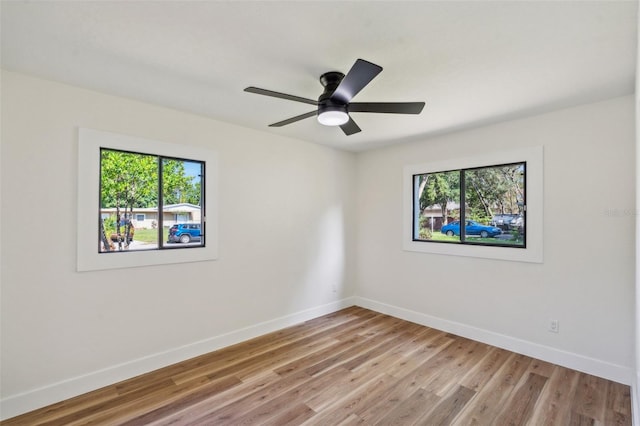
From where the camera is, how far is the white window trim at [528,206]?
300cm

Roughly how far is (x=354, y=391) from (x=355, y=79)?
236cm

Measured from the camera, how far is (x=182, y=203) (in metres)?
3.04

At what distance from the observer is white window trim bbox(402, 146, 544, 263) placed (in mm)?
2998

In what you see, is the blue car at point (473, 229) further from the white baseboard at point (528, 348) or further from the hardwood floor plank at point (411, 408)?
the hardwood floor plank at point (411, 408)

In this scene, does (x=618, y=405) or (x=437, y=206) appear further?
(x=437, y=206)

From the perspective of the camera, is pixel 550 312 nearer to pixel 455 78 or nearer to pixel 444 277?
pixel 444 277

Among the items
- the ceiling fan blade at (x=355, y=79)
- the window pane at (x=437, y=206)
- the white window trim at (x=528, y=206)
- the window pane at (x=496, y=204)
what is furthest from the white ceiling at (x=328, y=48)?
the window pane at (x=437, y=206)

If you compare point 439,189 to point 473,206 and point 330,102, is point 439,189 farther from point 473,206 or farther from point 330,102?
point 330,102

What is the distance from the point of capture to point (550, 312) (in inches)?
115

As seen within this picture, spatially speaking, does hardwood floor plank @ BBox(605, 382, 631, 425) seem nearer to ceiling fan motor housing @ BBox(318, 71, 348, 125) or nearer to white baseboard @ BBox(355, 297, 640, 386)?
white baseboard @ BBox(355, 297, 640, 386)

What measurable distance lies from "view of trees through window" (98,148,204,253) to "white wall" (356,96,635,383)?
9.55 ft

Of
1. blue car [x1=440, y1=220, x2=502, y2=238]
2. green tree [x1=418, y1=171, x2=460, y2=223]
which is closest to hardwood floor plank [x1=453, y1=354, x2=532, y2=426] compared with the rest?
blue car [x1=440, y1=220, x2=502, y2=238]

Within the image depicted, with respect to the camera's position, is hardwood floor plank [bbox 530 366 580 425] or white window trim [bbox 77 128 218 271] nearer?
hardwood floor plank [bbox 530 366 580 425]

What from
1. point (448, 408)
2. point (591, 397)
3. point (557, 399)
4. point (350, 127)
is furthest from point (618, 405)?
point (350, 127)
